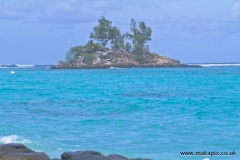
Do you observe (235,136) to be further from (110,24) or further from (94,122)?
(110,24)

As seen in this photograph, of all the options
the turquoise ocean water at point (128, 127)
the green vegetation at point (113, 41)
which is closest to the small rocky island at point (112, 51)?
the green vegetation at point (113, 41)

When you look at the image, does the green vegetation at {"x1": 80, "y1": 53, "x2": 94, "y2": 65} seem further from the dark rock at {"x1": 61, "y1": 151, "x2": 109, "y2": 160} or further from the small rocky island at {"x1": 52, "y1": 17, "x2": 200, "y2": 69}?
the dark rock at {"x1": 61, "y1": 151, "x2": 109, "y2": 160}

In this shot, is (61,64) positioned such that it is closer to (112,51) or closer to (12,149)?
(112,51)

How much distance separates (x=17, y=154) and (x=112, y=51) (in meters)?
118

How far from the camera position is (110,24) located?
12912 centimetres

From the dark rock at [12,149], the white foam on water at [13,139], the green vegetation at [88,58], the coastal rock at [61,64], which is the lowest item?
the white foam on water at [13,139]

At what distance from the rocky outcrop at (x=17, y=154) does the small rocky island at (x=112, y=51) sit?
113442 mm

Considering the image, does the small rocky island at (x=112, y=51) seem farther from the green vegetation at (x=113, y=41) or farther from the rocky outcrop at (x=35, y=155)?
the rocky outcrop at (x=35, y=155)

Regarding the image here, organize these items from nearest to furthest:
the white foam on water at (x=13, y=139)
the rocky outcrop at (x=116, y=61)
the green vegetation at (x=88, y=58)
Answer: the white foam on water at (x=13, y=139) < the green vegetation at (x=88, y=58) < the rocky outcrop at (x=116, y=61)

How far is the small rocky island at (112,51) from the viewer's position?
413 feet

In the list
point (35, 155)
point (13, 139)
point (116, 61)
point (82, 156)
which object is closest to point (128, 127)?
point (13, 139)

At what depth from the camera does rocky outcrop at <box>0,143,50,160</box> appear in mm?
9452

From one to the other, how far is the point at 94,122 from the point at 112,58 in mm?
106629

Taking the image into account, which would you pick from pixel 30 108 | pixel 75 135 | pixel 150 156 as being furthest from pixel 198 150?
pixel 30 108
